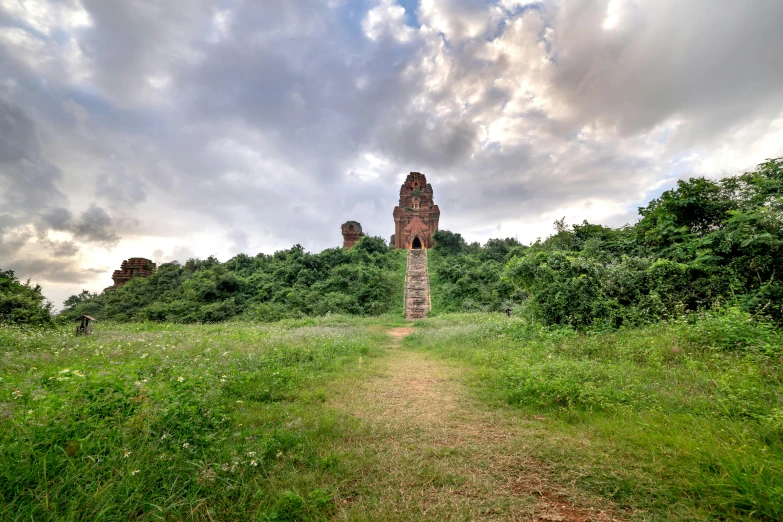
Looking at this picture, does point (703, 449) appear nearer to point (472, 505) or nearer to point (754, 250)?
point (472, 505)

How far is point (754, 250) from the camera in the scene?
24.8 ft

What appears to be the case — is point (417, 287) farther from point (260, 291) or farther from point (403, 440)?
point (403, 440)

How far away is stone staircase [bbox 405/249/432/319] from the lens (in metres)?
20.5

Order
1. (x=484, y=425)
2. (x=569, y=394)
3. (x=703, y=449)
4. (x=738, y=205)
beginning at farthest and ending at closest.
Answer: (x=738, y=205) < (x=569, y=394) < (x=484, y=425) < (x=703, y=449)

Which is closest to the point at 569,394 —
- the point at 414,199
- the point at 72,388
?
the point at 72,388

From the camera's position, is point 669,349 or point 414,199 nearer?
point 669,349

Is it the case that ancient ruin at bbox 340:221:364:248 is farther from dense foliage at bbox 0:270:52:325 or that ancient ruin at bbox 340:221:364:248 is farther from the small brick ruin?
dense foliage at bbox 0:270:52:325

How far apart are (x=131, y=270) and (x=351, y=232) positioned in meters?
22.1

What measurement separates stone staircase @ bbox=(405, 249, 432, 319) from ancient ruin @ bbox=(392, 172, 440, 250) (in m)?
5.22

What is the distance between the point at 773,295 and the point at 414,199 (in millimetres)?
34353

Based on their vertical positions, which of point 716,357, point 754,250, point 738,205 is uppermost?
point 738,205

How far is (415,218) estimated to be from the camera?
38.4 meters

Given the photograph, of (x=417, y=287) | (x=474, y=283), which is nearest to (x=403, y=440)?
(x=474, y=283)

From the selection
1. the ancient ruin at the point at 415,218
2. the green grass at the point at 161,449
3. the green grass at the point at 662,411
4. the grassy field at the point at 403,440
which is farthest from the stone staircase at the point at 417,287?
the green grass at the point at 161,449
